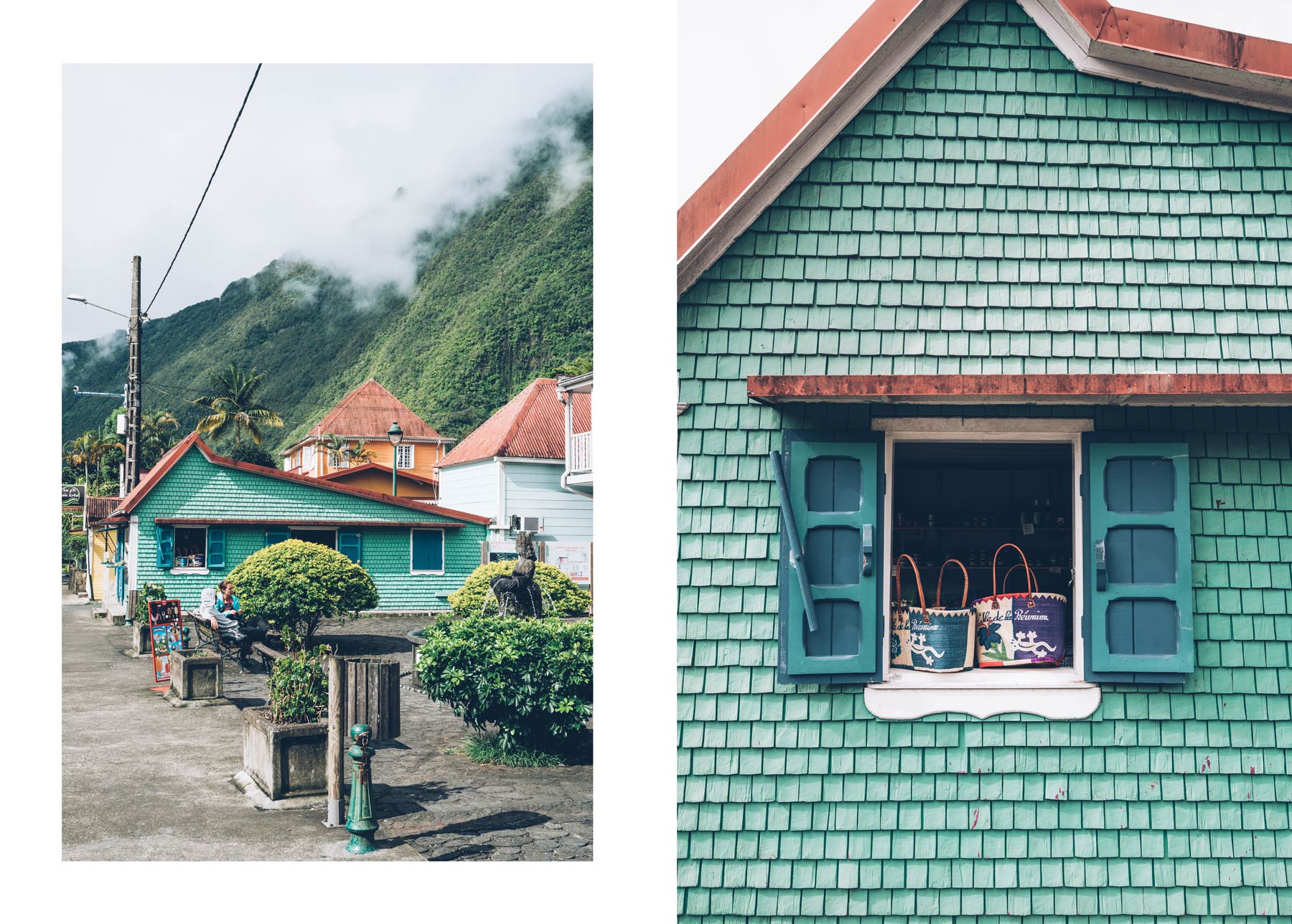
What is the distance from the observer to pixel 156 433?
41469 millimetres

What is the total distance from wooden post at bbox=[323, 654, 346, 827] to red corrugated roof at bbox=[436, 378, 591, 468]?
14.8 m

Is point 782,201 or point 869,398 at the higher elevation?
point 782,201

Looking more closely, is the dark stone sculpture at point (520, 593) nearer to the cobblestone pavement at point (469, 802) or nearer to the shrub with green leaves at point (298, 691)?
the cobblestone pavement at point (469, 802)

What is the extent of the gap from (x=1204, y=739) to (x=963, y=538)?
11.5 feet

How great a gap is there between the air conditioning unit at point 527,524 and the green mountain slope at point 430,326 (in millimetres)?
10698

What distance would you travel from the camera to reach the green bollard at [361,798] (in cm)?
504

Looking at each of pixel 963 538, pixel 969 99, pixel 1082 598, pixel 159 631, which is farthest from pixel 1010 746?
pixel 159 631

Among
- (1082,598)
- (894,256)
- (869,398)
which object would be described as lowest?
(1082,598)

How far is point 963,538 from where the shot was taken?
7.16 metres

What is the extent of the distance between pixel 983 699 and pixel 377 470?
855 inches

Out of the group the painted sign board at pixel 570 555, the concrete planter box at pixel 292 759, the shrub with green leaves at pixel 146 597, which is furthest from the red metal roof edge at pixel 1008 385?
the painted sign board at pixel 570 555

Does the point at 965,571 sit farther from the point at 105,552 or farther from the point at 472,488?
the point at 105,552

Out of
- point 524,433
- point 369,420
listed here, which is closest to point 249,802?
point 524,433
